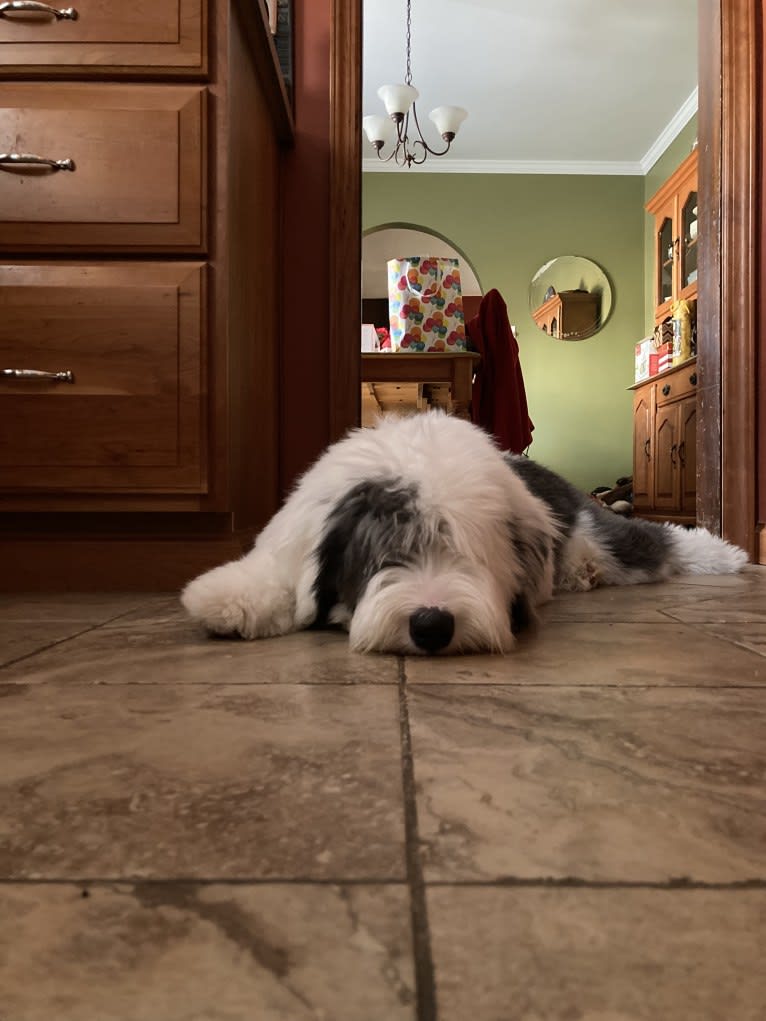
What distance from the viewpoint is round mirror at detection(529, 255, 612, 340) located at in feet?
28.5

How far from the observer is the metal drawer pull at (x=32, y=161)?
2006mm

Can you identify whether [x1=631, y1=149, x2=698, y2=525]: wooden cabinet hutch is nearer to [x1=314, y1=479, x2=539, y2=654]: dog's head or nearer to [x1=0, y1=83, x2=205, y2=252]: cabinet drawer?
[x1=0, y1=83, x2=205, y2=252]: cabinet drawer

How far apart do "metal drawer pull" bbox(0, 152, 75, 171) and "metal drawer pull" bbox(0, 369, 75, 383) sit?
473mm

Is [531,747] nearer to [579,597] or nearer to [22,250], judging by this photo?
[579,597]

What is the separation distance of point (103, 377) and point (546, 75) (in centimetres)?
620

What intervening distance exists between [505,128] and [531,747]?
8.14m

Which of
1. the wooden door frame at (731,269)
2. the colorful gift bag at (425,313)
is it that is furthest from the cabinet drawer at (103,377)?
the colorful gift bag at (425,313)

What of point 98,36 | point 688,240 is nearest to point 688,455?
point 688,240

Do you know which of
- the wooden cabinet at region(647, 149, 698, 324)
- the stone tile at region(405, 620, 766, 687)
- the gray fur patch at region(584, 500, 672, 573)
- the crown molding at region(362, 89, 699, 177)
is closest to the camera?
the stone tile at region(405, 620, 766, 687)

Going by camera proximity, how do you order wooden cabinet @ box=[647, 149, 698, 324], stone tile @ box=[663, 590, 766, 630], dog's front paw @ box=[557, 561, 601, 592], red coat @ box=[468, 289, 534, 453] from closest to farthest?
stone tile @ box=[663, 590, 766, 630] → dog's front paw @ box=[557, 561, 601, 592] → red coat @ box=[468, 289, 534, 453] → wooden cabinet @ box=[647, 149, 698, 324]

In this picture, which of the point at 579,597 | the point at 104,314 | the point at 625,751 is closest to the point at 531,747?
the point at 625,751

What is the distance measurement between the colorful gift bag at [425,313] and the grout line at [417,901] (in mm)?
3719

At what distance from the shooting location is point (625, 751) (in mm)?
801

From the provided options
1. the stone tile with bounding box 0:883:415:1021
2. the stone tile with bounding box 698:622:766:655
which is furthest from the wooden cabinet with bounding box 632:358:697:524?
the stone tile with bounding box 0:883:415:1021
